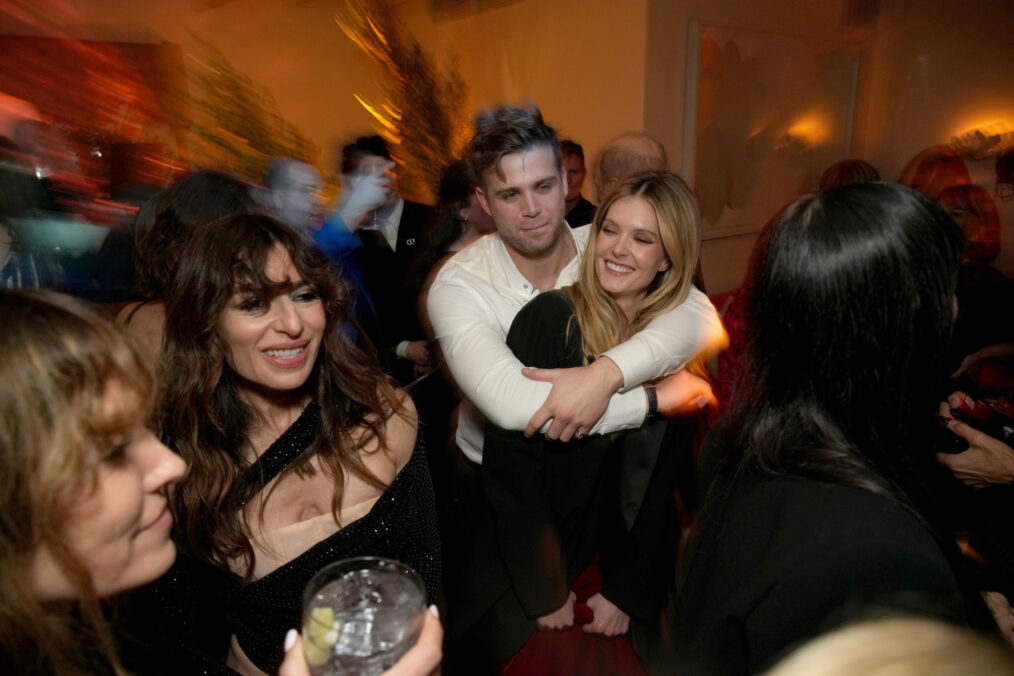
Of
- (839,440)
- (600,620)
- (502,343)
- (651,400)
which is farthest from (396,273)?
(839,440)

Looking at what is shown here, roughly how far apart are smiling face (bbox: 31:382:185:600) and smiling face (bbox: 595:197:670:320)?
53.3 inches

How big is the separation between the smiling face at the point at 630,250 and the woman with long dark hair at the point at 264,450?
829 millimetres

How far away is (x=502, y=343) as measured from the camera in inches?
67.4

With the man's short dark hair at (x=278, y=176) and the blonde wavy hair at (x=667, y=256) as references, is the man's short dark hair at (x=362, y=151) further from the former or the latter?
the blonde wavy hair at (x=667, y=256)

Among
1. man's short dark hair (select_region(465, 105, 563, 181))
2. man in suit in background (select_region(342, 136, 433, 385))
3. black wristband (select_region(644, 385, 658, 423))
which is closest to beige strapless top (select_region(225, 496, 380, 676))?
black wristband (select_region(644, 385, 658, 423))

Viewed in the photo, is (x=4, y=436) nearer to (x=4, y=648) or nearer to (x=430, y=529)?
(x=4, y=648)

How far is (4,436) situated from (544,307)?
1.32m

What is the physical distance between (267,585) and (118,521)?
70 cm

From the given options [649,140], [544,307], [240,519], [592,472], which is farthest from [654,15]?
[240,519]

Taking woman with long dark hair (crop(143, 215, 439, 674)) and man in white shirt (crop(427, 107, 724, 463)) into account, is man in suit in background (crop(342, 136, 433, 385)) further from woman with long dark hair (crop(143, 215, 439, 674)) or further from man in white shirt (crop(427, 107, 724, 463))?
woman with long dark hair (crop(143, 215, 439, 674))

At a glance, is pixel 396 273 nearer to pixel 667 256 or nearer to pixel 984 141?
pixel 667 256

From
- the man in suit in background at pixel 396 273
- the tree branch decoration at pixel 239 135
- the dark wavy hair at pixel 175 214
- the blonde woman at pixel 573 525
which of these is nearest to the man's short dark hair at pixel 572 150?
the man in suit in background at pixel 396 273

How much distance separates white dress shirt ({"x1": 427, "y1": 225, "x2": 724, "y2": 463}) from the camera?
156 centimetres

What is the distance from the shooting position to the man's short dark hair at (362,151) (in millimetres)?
3676
